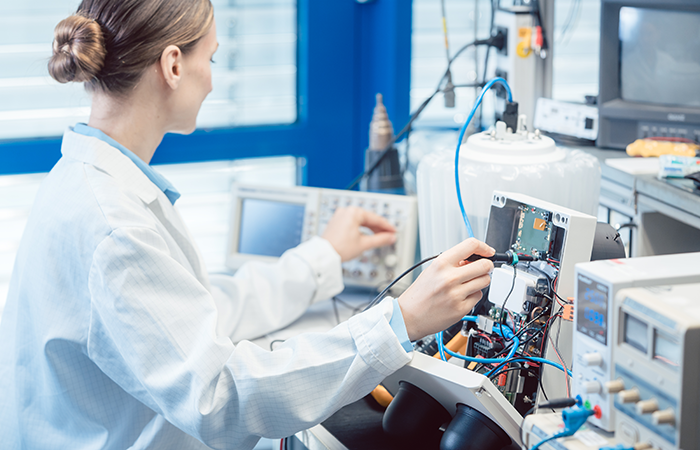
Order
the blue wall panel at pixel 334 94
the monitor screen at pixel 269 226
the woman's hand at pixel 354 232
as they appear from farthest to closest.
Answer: the blue wall panel at pixel 334 94, the monitor screen at pixel 269 226, the woman's hand at pixel 354 232

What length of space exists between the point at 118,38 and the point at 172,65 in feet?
0.31

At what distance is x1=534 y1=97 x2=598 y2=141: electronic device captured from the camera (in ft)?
5.79

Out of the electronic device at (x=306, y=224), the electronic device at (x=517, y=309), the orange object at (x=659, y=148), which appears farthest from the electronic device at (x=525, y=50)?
the electronic device at (x=517, y=309)

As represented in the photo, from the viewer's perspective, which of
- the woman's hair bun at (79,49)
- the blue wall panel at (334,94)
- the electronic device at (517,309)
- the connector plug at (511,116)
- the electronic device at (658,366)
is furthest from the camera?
the blue wall panel at (334,94)

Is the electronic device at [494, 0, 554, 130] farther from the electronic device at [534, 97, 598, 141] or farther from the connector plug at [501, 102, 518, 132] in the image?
the connector plug at [501, 102, 518, 132]

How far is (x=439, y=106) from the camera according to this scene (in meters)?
2.63

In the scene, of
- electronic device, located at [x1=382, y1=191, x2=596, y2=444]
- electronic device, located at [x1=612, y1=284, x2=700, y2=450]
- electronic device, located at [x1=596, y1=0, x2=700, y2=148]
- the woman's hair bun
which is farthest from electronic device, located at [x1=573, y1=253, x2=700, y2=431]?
electronic device, located at [x1=596, y1=0, x2=700, y2=148]

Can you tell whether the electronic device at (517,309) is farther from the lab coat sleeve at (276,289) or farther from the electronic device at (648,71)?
the electronic device at (648,71)

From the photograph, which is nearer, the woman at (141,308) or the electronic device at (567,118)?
the woman at (141,308)

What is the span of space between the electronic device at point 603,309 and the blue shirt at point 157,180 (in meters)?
0.25

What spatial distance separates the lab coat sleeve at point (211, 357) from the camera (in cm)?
96

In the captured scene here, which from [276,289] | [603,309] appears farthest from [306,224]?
[603,309]

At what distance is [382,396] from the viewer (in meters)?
1.21

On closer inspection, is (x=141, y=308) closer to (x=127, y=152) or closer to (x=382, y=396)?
(x=127, y=152)
